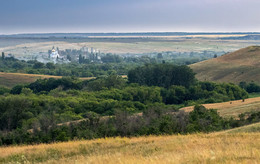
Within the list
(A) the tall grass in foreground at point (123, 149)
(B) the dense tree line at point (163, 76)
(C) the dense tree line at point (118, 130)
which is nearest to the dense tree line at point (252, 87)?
(B) the dense tree line at point (163, 76)

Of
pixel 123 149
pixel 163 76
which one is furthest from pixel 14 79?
pixel 123 149

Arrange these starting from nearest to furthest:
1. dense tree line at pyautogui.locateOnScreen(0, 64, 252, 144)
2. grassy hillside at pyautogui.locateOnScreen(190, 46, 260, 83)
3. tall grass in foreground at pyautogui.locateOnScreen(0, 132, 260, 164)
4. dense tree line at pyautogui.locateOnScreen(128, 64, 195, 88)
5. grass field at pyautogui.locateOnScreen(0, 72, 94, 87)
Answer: tall grass in foreground at pyautogui.locateOnScreen(0, 132, 260, 164) → dense tree line at pyautogui.locateOnScreen(0, 64, 252, 144) → dense tree line at pyautogui.locateOnScreen(128, 64, 195, 88) → grassy hillside at pyautogui.locateOnScreen(190, 46, 260, 83) → grass field at pyautogui.locateOnScreen(0, 72, 94, 87)

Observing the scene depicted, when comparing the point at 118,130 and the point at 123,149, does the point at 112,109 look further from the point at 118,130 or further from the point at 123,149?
the point at 123,149

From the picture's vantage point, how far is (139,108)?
76.9m

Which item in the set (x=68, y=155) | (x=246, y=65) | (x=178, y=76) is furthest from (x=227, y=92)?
(x=68, y=155)

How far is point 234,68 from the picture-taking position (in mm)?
130375

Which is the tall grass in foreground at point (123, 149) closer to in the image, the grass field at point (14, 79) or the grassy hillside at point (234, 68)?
the grassy hillside at point (234, 68)

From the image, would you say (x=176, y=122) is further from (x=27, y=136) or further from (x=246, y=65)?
(x=246, y=65)

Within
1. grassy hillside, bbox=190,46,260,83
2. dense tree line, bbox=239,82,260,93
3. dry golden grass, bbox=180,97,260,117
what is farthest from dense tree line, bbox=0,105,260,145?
grassy hillside, bbox=190,46,260,83

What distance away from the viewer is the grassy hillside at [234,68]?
393 feet

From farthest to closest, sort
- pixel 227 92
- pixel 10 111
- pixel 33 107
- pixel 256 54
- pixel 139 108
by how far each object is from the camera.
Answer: pixel 256 54, pixel 227 92, pixel 139 108, pixel 33 107, pixel 10 111

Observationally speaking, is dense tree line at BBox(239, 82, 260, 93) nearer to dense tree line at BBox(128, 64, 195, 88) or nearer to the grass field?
dense tree line at BBox(128, 64, 195, 88)

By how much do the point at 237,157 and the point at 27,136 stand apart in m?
25.2

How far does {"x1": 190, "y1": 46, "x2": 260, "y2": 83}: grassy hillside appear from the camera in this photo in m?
120
